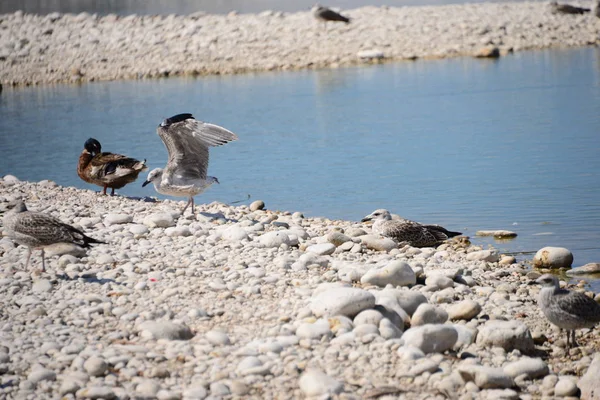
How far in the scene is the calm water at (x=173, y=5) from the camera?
140 ft

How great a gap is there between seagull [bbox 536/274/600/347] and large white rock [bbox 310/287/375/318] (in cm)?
137

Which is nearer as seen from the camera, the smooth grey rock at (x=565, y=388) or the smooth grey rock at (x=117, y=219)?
the smooth grey rock at (x=565, y=388)

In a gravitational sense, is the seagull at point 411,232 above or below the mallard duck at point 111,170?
below

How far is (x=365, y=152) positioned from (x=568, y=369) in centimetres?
1061

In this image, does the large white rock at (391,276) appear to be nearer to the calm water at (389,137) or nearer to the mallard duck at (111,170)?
the calm water at (389,137)

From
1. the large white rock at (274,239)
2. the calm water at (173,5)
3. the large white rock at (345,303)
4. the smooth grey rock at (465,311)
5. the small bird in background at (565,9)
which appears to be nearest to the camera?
the large white rock at (345,303)

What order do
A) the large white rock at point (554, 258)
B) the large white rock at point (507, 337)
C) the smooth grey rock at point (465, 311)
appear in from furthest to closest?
1. the large white rock at point (554, 258)
2. the smooth grey rock at point (465, 311)
3. the large white rock at point (507, 337)

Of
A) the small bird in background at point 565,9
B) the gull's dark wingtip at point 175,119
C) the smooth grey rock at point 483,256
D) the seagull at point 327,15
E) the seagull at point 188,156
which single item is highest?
the small bird in background at point 565,9

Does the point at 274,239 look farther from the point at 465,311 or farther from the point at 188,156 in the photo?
the point at 465,311

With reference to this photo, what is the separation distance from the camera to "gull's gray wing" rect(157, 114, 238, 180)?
9.94m

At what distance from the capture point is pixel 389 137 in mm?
17891

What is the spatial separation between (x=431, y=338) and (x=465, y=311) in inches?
36.9

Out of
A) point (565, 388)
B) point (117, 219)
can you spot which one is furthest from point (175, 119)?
point (565, 388)

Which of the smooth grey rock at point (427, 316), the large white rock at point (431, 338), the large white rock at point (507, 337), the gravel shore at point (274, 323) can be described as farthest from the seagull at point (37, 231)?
the large white rock at point (507, 337)
